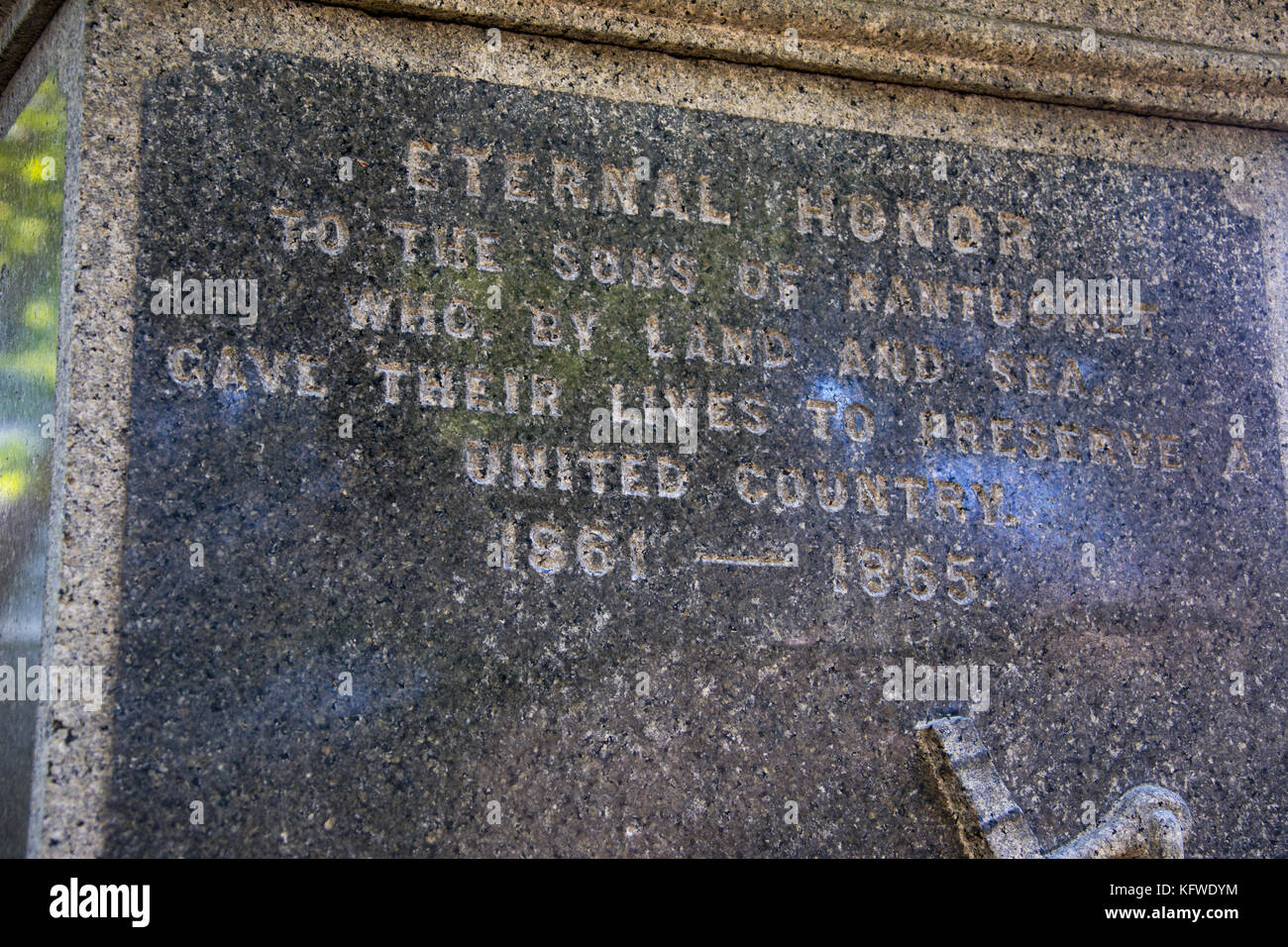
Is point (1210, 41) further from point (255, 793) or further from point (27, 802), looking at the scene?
point (27, 802)

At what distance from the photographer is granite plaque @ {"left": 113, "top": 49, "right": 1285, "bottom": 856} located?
2719mm

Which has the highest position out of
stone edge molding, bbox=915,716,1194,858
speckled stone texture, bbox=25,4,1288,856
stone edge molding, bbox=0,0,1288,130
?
stone edge molding, bbox=0,0,1288,130

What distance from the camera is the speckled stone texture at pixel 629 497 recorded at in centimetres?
269

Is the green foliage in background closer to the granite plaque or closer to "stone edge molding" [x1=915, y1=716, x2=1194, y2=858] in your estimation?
the granite plaque

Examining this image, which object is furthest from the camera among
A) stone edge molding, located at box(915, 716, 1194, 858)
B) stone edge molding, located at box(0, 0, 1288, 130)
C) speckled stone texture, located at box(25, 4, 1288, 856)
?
stone edge molding, located at box(0, 0, 1288, 130)

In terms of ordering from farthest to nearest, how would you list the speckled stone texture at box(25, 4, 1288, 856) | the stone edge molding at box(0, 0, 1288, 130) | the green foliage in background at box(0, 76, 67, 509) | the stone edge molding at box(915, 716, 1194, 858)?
the stone edge molding at box(0, 0, 1288, 130)
the stone edge molding at box(915, 716, 1194, 858)
the green foliage in background at box(0, 76, 67, 509)
the speckled stone texture at box(25, 4, 1288, 856)

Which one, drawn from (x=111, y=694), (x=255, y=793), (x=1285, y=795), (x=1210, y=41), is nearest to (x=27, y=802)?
(x=111, y=694)

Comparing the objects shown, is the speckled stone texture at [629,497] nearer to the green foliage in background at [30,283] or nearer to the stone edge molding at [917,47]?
the stone edge molding at [917,47]

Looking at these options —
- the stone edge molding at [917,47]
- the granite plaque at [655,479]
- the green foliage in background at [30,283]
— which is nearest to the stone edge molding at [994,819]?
the granite plaque at [655,479]

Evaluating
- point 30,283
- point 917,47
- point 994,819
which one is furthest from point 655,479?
point 30,283

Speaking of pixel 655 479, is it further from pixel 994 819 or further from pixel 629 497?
pixel 994 819

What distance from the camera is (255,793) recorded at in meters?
2.61

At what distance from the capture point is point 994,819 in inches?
119

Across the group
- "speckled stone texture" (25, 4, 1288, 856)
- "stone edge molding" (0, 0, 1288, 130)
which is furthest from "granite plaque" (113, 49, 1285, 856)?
"stone edge molding" (0, 0, 1288, 130)
